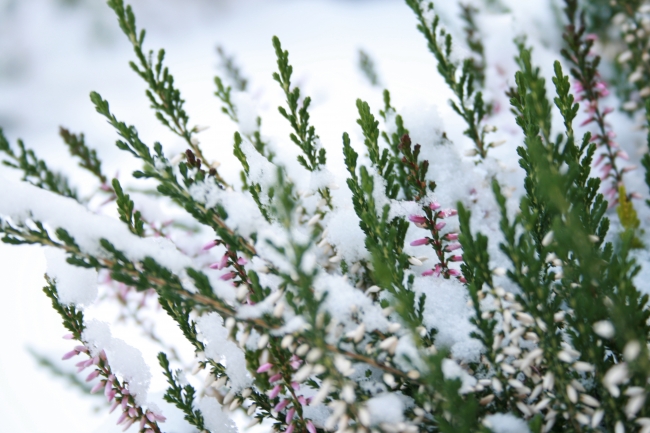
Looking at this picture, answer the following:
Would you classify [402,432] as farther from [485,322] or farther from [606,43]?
[606,43]

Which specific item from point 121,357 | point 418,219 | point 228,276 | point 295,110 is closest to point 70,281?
point 121,357

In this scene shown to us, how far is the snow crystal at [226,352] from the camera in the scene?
0.97 m

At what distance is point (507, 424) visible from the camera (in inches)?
30.4

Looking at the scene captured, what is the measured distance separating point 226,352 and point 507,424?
63cm

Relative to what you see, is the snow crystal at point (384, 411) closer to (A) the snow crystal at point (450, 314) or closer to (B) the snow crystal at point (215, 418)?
(A) the snow crystal at point (450, 314)

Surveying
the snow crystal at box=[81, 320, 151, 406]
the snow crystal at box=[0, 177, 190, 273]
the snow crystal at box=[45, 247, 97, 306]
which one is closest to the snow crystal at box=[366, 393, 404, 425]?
the snow crystal at box=[0, 177, 190, 273]

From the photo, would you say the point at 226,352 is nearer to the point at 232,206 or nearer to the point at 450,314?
the point at 232,206

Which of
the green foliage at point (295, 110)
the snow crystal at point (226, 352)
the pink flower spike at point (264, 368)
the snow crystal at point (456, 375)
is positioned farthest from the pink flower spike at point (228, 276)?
the snow crystal at point (456, 375)

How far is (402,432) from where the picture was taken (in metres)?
0.75

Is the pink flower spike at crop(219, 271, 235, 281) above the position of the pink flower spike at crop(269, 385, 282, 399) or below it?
above

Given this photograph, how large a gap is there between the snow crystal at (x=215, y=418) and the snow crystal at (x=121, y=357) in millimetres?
168

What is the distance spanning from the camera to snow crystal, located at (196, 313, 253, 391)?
3.20ft

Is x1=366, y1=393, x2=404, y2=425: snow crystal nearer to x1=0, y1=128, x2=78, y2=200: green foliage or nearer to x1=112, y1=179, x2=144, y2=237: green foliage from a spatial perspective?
x1=112, y1=179, x2=144, y2=237: green foliage

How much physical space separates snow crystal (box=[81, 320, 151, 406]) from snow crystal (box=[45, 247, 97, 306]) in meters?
0.09
